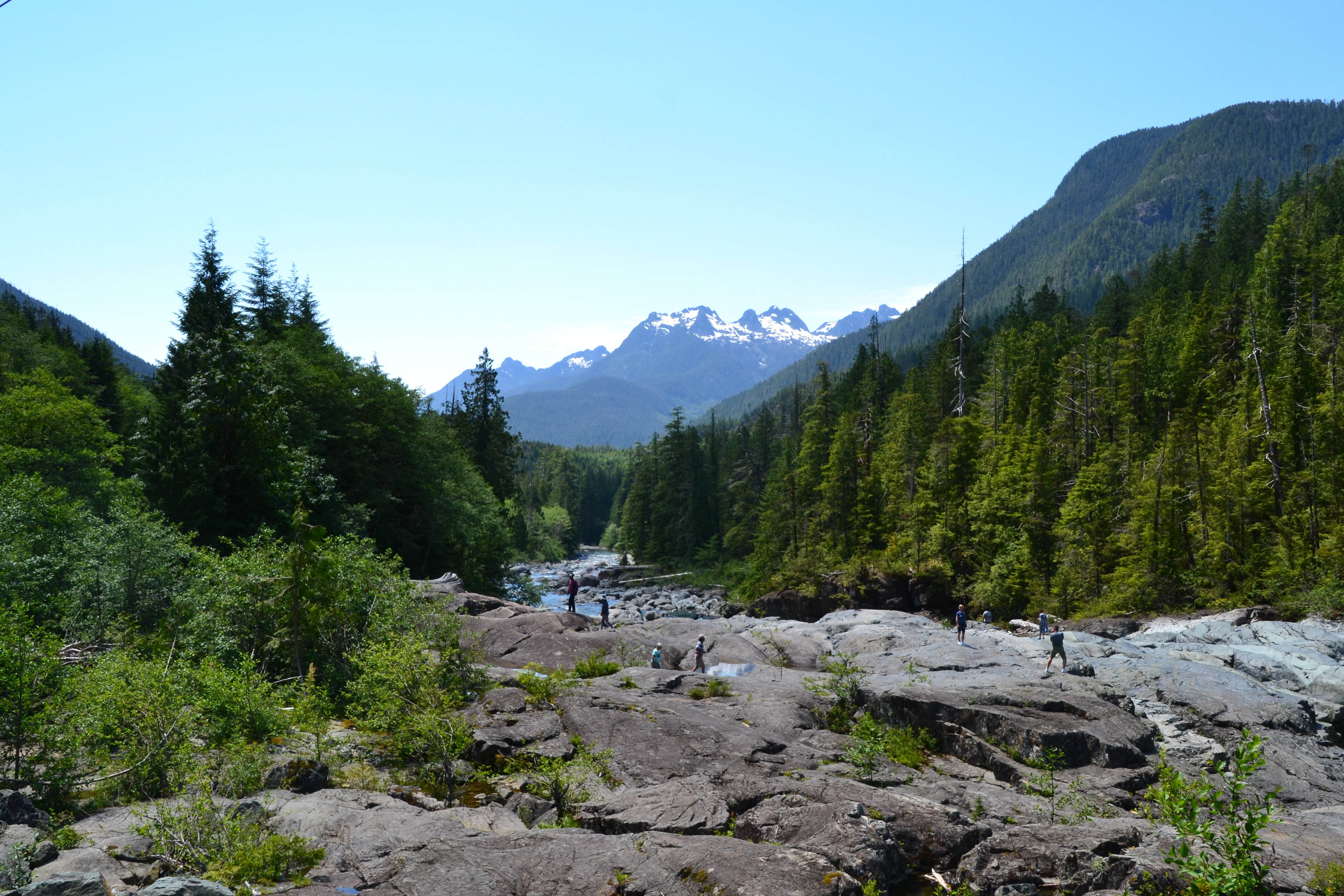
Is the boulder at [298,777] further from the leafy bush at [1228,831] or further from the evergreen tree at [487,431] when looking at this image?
the evergreen tree at [487,431]

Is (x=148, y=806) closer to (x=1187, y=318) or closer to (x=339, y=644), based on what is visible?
(x=339, y=644)

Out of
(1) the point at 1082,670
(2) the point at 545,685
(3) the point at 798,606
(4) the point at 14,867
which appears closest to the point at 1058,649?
(1) the point at 1082,670

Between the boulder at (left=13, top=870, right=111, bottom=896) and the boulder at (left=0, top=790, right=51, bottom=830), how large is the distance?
2.65 metres

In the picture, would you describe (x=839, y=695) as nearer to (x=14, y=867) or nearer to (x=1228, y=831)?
(x=1228, y=831)

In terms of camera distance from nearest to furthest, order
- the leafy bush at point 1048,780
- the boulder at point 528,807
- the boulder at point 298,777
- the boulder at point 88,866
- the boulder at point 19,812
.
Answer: the boulder at point 88,866, the boulder at point 19,812, the boulder at point 528,807, the boulder at point 298,777, the leafy bush at point 1048,780

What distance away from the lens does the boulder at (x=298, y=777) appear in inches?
559

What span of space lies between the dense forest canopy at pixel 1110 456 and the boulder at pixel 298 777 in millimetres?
A: 45118

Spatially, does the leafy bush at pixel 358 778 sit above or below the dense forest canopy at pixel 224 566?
below

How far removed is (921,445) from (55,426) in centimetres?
5839

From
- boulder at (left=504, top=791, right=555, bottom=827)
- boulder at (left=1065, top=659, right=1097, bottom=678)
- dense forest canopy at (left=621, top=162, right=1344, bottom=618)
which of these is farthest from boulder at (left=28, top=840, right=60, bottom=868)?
dense forest canopy at (left=621, top=162, right=1344, bottom=618)

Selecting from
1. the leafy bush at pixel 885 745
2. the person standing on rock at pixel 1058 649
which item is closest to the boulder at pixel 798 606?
the person standing on rock at pixel 1058 649

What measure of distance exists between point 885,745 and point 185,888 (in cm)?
1479

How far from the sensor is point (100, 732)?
12766 millimetres

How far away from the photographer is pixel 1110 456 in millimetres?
51688
